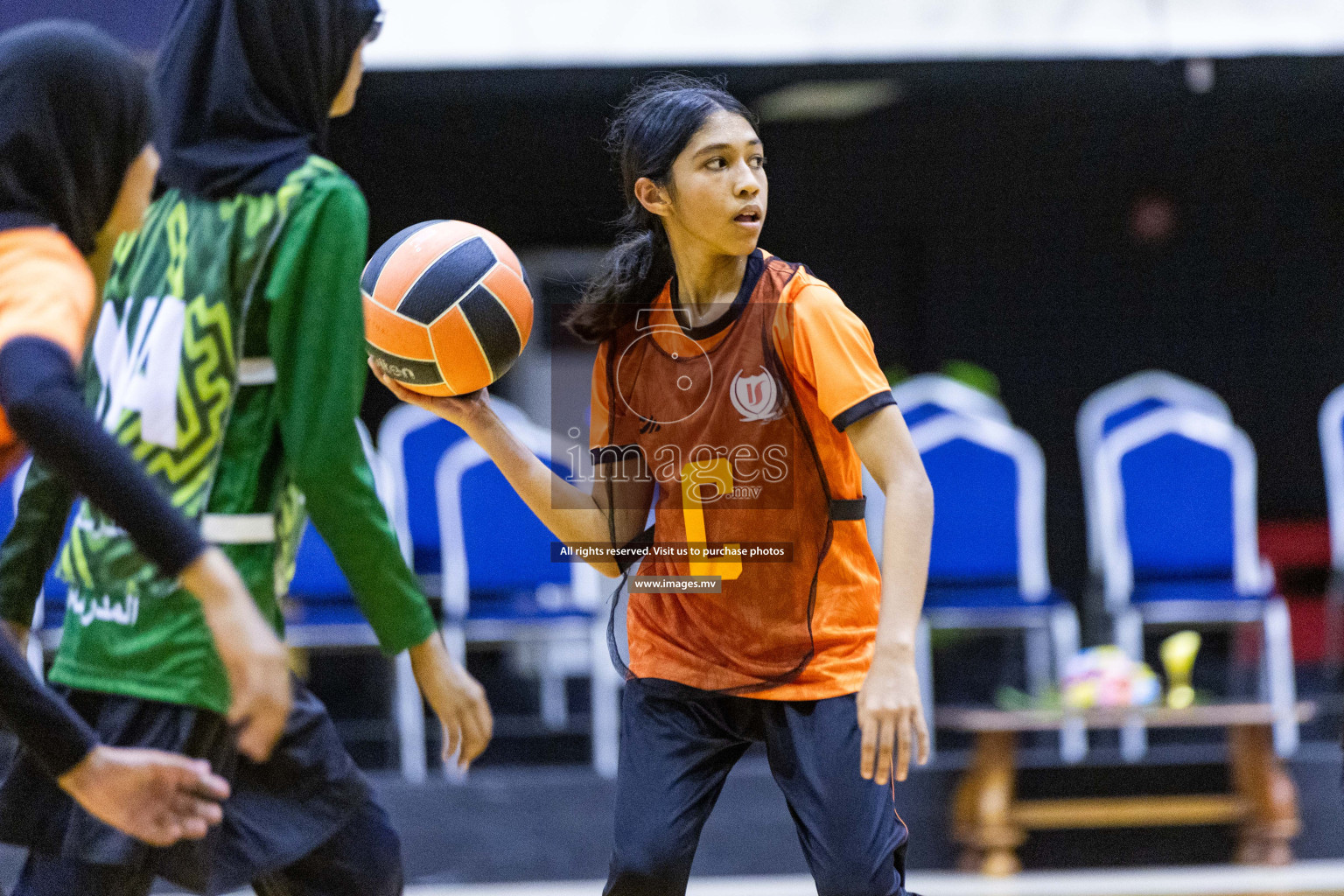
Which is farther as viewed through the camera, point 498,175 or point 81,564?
point 498,175

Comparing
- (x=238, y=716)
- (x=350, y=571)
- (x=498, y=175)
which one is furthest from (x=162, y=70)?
(x=498, y=175)

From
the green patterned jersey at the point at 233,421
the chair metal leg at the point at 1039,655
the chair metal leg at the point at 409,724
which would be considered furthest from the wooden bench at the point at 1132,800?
the green patterned jersey at the point at 233,421

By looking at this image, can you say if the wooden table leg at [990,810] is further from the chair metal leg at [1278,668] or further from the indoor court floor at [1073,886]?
the chair metal leg at [1278,668]

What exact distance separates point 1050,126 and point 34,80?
21.2 feet

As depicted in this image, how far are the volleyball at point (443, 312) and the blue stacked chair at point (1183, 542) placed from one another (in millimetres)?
3249

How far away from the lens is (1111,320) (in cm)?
788

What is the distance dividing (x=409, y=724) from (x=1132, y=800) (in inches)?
91.9

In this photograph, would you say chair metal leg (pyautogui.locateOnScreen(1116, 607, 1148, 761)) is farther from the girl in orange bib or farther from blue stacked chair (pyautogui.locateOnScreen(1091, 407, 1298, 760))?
the girl in orange bib

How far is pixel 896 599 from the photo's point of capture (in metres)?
1.97

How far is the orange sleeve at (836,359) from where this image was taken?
2086 mm

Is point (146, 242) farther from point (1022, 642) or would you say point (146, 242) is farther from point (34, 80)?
point (1022, 642)

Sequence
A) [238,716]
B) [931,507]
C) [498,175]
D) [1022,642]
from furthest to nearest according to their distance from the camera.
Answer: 1. [498,175]
2. [1022,642]
3. [931,507]
4. [238,716]

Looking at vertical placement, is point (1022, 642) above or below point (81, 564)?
below

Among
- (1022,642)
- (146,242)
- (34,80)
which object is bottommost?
(1022,642)
